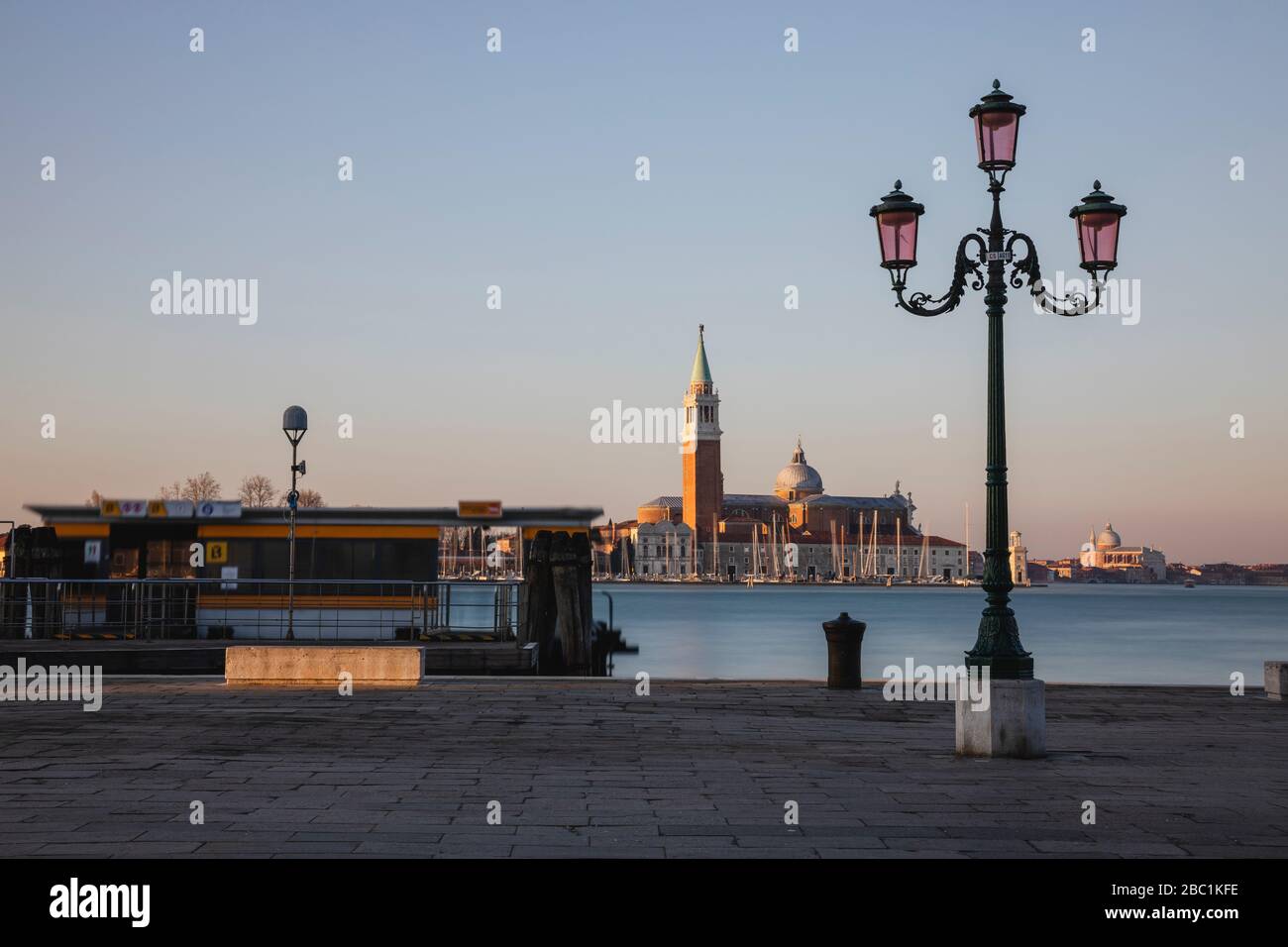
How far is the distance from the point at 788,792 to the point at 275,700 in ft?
31.0

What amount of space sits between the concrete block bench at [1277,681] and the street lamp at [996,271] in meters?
7.78

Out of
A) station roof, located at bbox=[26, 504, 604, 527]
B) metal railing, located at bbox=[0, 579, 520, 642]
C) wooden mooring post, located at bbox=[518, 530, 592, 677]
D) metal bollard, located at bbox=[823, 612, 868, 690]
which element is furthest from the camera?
station roof, located at bbox=[26, 504, 604, 527]

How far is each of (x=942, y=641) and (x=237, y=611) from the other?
Result: 55.9m

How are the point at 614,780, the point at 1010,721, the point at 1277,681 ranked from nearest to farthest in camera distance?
the point at 614,780, the point at 1010,721, the point at 1277,681

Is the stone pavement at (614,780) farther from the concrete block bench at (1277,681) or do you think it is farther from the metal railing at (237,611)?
the metal railing at (237,611)

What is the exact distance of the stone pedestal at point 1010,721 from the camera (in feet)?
42.0

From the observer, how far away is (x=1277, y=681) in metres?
19.6

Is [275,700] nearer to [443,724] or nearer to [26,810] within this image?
[443,724]

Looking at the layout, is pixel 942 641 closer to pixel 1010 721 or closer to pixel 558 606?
pixel 558 606

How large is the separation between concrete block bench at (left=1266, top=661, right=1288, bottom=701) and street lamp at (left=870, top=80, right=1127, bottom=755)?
7777 mm

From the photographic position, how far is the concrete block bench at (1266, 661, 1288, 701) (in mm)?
19406

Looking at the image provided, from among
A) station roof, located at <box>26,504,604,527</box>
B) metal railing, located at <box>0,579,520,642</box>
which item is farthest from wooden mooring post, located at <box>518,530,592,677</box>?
station roof, located at <box>26,504,604,527</box>

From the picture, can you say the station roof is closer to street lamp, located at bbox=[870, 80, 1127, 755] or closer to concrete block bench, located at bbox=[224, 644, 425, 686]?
concrete block bench, located at bbox=[224, 644, 425, 686]
